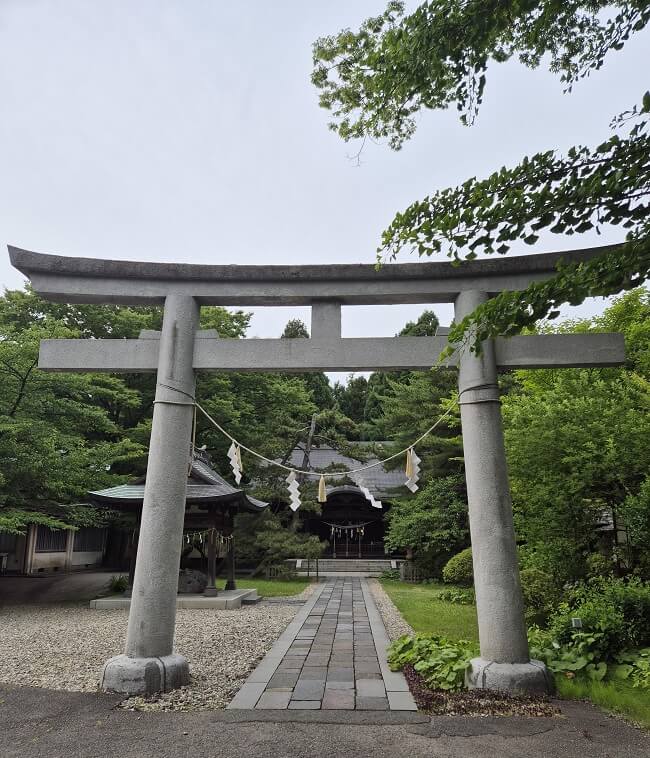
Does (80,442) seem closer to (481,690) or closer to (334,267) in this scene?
(334,267)

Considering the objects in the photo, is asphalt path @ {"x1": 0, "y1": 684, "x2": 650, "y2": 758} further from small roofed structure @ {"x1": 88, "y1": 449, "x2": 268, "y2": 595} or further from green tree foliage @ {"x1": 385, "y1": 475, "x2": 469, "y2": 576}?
green tree foliage @ {"x1": 385, "y1": 475, "x2": 469, "y2": 576}

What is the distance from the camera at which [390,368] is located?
6230mm

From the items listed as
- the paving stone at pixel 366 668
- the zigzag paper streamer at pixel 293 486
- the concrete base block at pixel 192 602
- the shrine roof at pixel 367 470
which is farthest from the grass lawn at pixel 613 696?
the shrine roof at pixel 367 470

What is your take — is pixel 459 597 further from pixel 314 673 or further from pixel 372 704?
pixel 372 704

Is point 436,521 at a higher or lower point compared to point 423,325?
lower

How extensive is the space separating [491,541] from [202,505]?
10759mm

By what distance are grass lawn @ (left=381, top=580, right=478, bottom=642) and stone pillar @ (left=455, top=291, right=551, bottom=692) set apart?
11.7 feet

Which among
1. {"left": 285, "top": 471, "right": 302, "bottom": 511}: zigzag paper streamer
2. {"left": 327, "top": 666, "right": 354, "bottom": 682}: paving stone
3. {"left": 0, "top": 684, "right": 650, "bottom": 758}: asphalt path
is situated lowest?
{"left": 0, "top": 684, "right": 650, "bottom": 758}: asphalt path

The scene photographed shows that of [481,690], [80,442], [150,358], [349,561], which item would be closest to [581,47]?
[150,358]

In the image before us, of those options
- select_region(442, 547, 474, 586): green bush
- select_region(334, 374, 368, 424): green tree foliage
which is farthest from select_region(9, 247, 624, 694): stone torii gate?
select_region(334, 374, 368, 424): green tree foliage

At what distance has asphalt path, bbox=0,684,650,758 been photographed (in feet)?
13.3

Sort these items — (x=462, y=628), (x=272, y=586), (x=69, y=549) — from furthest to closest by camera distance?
(x=69, y=549)
(x=272, y=586)
(x=462, y=628)

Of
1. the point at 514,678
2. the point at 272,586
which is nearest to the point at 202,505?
the point at 272,586

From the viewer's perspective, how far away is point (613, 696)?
5.28 m
